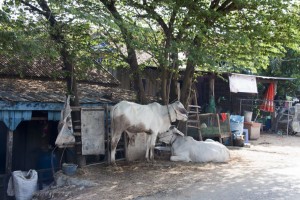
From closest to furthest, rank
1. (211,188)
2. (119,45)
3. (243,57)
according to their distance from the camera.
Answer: (211,188) < (119,45) < (243,57)

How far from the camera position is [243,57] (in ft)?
38.0

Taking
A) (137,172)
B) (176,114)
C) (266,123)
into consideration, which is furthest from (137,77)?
(266,123)

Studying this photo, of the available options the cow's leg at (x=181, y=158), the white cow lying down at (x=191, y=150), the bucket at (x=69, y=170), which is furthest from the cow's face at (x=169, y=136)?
the bucket at (x=69, y=170)

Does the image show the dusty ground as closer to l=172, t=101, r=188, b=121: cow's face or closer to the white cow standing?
the white cow standing

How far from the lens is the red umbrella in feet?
60.7

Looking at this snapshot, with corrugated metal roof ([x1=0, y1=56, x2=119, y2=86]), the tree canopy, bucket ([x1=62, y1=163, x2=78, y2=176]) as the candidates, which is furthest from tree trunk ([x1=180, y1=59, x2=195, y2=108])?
bucket ([x1=62, y1=163, x2=78, y2=176])

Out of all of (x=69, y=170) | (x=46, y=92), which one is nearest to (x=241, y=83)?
(x=46, y=92)

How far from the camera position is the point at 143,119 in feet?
31.1

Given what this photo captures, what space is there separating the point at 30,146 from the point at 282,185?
7827 mm

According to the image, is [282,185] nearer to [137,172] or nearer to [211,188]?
[211,188]

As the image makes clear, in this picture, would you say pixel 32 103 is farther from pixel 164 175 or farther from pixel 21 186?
pixel 164 175

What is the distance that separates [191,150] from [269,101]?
31.6 ft

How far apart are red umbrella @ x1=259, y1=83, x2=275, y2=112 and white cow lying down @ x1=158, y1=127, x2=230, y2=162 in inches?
347

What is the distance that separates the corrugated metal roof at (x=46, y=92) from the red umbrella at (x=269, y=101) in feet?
27.5
